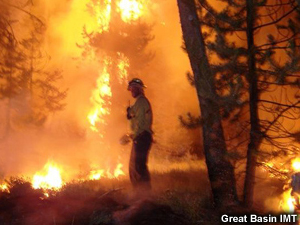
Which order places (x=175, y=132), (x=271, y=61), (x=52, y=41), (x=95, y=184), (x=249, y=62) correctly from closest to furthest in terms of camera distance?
(x=271, y=61) < (x=249, y=62) < (x=95, y=184) < (x=175, y=132) < (x=52, y=41)

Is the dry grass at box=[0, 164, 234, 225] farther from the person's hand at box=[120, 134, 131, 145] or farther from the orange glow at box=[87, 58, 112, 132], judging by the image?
the orange glow at box=[87, 58, 112, 132]

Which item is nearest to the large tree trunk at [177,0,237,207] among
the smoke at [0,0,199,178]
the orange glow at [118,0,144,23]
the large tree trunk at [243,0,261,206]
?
the large tree trunk at [243,0,261,206]

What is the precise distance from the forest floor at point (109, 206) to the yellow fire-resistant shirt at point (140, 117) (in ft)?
3.71

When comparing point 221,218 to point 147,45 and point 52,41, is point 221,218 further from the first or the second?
point 52,41

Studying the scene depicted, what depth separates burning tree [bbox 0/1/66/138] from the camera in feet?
62.4

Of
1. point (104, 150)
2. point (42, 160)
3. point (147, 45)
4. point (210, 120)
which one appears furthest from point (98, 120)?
point (210, 120)

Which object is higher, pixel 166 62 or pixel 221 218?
pixel 166 62

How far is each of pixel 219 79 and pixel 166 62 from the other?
10013mm

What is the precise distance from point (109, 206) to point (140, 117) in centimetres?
163

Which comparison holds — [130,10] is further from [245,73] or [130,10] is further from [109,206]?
[109,206]

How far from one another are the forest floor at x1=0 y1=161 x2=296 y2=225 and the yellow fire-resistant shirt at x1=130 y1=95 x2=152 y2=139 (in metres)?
1.13

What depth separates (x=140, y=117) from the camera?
6.11 meters

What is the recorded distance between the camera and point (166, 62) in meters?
15.4

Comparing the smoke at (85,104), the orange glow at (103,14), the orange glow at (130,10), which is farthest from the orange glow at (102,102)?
the orange glow at (130,10)
